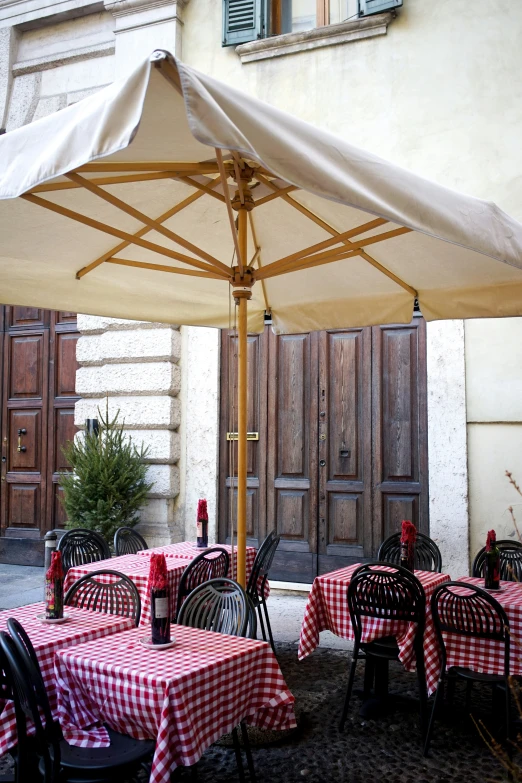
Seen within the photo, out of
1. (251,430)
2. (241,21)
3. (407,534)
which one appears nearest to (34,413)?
(251,430)

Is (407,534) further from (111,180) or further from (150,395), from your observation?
(150,395)

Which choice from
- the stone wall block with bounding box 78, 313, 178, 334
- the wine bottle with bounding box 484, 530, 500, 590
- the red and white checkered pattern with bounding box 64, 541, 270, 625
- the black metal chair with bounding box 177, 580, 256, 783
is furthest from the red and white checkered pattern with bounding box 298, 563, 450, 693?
the stone wall block with bounding box 78, 313, 178, 334

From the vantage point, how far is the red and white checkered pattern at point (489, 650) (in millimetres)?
4109

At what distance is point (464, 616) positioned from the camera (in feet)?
14.0

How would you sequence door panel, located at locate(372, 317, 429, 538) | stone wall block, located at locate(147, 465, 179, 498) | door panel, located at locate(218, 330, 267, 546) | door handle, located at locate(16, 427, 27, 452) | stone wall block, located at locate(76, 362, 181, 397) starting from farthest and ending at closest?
door handle, located at locate(16, 427, 27, 452) → stone wall block, located at locate(76, 362, 181, 397) → stone wall block, located at locate(147, 465, 179, 498) → door panel, located at locate(218, 330, 267, 546) → door panel, located at locate(372, 317, 429, 538)

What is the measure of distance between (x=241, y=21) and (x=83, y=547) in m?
6.00

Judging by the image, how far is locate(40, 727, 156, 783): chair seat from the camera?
113 inches

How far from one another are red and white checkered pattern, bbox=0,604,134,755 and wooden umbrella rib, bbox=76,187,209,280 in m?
2.16

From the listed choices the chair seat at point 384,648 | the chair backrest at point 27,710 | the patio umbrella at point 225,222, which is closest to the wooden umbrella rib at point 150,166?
the patio umbrella at point 225,222

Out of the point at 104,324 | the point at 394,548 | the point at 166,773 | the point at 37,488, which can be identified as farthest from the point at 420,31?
the point at 166,773

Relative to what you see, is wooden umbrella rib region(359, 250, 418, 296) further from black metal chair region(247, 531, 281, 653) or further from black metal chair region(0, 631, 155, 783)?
black metal chair region(0, 631, 155, 783)

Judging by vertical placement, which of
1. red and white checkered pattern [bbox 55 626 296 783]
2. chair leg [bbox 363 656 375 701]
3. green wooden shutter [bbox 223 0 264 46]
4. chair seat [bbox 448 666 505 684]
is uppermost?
green wooden shutter [bbox 223 0 264 46]

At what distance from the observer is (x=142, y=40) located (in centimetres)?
890

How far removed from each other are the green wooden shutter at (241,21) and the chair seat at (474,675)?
688 cm
